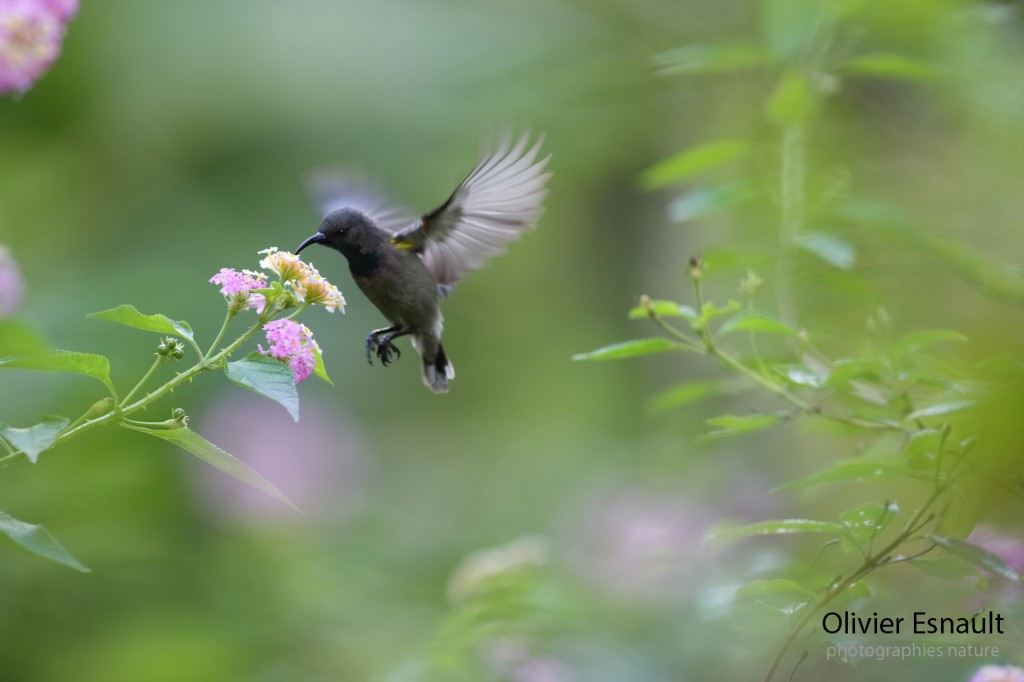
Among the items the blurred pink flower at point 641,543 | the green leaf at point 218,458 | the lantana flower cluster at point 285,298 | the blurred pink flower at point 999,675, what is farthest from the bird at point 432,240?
the blurred pink flower at point 641,543

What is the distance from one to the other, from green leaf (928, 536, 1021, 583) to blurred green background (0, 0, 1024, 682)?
0.22 metres

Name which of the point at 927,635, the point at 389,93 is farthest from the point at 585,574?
the point at 389,93

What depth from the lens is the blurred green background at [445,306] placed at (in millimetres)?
1917

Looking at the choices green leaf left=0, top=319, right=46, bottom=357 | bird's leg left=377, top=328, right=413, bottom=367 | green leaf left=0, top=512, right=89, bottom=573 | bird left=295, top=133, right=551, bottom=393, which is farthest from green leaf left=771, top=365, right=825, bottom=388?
green leaf left=0, top=319, right=46, bottom=357

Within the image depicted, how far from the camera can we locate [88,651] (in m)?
2.79

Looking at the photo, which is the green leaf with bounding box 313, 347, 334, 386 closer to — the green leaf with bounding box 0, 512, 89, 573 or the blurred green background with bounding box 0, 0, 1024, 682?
→ the green leaf with bounding box 0, 512, 89, 573

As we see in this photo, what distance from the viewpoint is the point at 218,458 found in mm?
1020

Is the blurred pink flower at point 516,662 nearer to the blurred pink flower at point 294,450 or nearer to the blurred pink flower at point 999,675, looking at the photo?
the blurred pink flower at point 999,675

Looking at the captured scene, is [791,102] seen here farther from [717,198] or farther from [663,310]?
[663,310]

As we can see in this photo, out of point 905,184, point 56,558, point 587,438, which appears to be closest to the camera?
point 56,558

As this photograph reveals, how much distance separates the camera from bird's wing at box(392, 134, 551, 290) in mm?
1680

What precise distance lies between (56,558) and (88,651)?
2.11 m

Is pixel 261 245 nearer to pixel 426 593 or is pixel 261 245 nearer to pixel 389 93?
pixel 389 93

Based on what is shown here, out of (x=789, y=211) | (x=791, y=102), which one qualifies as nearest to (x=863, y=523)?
(x=789, y=211)
